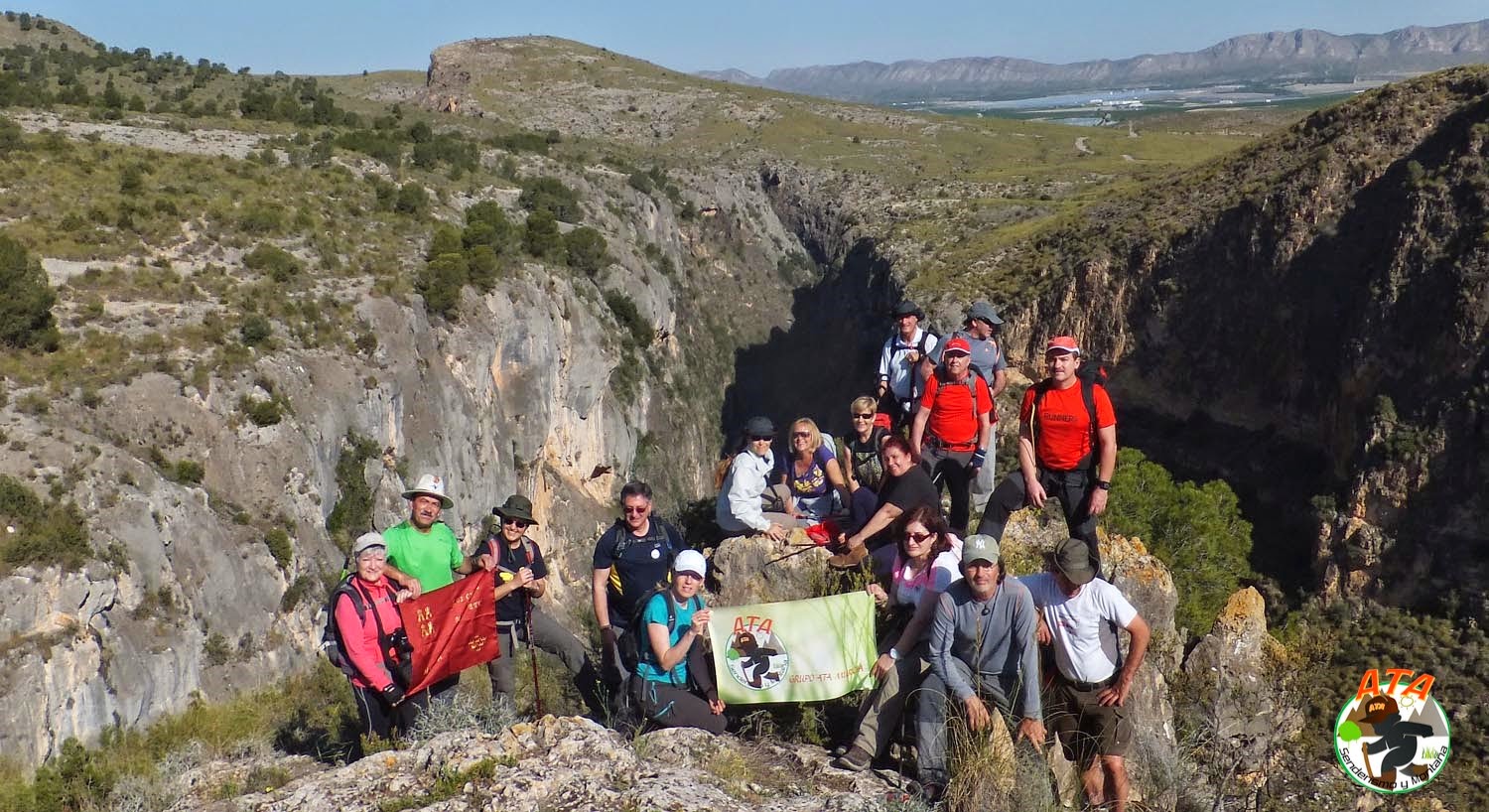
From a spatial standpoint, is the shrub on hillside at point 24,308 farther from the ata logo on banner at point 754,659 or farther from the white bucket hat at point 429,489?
the ata logo on banner at point 754,659

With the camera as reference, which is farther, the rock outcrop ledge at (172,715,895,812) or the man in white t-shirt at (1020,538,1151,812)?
the man in white t-shirt at (1020,538,1151,812)

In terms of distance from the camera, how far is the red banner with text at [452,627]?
26.2ft

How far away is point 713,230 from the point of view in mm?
85812

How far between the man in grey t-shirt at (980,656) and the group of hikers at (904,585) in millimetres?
14

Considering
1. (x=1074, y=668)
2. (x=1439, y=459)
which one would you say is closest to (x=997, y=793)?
(x=1074, y=668)

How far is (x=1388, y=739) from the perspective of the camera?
29.9 feet

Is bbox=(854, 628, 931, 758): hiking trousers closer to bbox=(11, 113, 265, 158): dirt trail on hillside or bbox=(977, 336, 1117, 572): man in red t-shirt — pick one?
bbox=(977, 336, 1117, 572): man in red t-shirt

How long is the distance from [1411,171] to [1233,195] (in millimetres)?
11376

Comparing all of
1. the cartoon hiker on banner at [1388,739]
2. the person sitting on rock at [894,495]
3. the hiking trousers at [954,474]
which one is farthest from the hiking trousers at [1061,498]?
the cartoon hiker on banner at [1388,739]

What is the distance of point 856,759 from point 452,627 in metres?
3.57

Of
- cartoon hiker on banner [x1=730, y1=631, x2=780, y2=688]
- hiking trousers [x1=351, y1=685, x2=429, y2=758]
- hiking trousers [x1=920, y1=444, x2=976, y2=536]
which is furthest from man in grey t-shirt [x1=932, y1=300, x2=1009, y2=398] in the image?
hiking trousers [x1=351, y1=685, x2=429, y2=758]

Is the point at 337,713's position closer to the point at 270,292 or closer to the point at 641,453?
the point at 270,292

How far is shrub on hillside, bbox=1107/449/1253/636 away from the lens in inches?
890

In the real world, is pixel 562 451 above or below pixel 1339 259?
below
